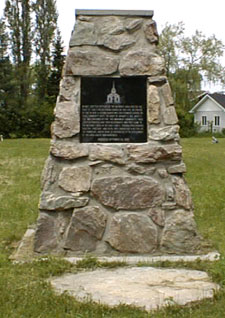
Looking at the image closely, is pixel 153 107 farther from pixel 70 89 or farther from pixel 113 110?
pixel 70 89

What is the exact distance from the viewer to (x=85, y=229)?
527 cm

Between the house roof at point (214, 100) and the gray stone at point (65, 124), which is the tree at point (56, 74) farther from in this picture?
the gray stone at point (65, 124)

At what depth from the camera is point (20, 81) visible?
36.3 metres

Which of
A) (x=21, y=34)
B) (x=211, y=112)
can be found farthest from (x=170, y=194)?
(x=211, y=112)

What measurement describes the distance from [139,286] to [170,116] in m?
2.00

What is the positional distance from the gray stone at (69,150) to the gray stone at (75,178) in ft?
0.43

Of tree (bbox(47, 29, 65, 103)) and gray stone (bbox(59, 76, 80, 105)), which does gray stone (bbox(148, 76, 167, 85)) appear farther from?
tree (bbox(47, 29, 65, 103))

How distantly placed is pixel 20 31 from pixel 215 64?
17.1 m

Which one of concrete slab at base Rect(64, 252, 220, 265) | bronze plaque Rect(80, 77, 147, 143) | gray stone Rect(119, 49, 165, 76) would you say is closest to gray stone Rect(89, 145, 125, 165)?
bronze plaque Rect(80, 77, 147, 143)

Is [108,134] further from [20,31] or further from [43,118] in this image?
[20,31]

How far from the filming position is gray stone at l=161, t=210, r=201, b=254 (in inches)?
209

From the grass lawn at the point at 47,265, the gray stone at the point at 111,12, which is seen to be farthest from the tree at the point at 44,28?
the gray stone at the point at 111,12

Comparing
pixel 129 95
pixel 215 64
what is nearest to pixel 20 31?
pixel 215 64

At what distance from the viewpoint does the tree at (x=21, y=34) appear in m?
37.8
